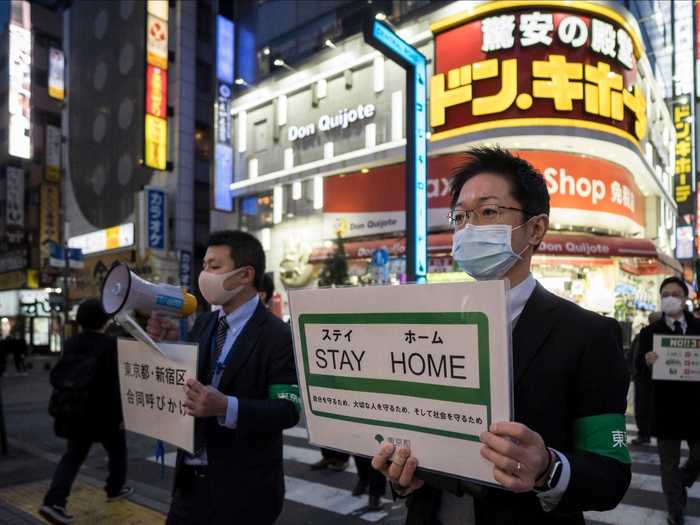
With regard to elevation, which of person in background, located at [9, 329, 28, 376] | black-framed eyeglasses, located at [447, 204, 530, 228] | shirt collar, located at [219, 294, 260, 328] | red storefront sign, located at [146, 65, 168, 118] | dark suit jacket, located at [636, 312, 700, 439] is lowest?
person in background, located at [9, 329, 28, 376]

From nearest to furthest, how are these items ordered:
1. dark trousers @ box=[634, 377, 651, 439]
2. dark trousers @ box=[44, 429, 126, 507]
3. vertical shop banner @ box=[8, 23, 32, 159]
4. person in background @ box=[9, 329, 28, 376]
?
dark trousers @ box=[44, 429, 126, 507] < dark trousers @ box=[634, 377, 651, 439] < vertical shop banner @ box=[8, 23, 32, 159] < person in background @ box=[9, 329, 28, 376]

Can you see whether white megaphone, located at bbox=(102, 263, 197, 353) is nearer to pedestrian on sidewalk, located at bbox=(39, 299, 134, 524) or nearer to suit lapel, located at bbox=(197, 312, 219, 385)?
suit lapel, located at bbox=(197, 312, 219, 385)

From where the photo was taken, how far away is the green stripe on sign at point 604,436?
5.04ft

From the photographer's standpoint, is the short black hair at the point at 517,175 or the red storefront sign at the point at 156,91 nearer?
the short black hair at the point at 517,175

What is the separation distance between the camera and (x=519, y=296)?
1.77m

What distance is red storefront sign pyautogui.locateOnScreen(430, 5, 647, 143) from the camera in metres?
17.1

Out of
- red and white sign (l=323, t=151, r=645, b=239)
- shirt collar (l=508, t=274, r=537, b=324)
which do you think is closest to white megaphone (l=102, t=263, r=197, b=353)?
shirt collar (l=508, t=274, r=537, b=324)

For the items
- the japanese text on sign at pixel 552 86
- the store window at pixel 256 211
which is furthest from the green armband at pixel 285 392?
the store window at pixel 256 211

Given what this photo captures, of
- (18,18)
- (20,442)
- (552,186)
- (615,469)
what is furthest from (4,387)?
(615,469)

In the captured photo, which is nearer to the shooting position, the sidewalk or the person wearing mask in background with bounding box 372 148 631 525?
the person wearing mask in background with bounding box 372 148 631 525

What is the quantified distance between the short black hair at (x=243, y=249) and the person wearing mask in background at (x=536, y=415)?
5.14 ft

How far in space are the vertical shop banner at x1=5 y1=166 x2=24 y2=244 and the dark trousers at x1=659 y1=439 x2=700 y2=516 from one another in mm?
27963

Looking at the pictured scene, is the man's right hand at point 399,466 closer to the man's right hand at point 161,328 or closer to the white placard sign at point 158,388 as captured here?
the white placard sign at point 158,388

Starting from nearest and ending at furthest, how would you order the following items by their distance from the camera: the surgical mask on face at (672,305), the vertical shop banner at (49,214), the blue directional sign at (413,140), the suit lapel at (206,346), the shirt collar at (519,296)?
the shirt collar at (519,296) → the suit lapel at (206,346) → the surgical mask on face at (672,305) → the blue directional sign at (413,140) → the vertical shop banner at (49,214)
